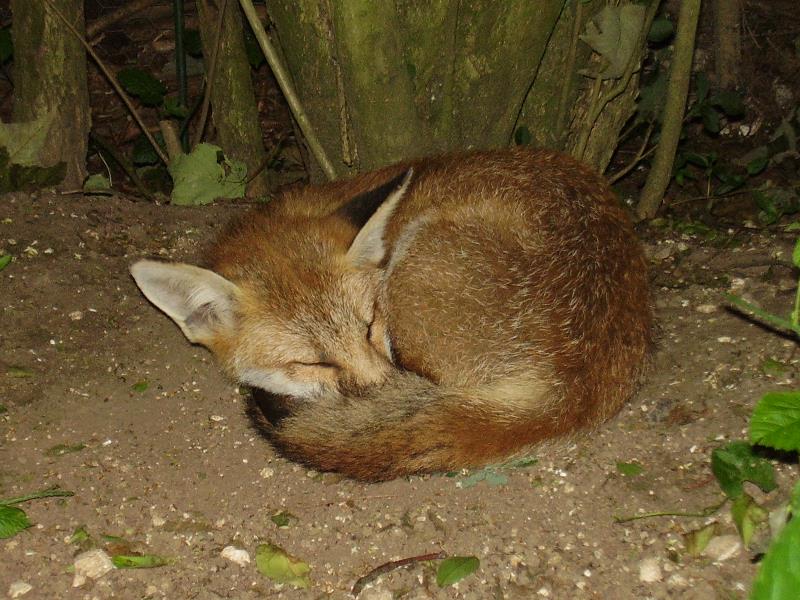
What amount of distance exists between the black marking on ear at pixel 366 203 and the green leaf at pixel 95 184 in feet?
8.13

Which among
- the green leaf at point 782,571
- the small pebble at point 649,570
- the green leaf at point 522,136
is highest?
the green leaf at point 782,571

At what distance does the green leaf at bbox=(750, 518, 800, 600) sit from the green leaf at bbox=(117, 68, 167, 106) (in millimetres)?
6134

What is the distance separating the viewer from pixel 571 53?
5.23m

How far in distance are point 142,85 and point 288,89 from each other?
1932mm

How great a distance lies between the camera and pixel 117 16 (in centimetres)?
682

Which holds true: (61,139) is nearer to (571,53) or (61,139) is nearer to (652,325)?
(571,53)

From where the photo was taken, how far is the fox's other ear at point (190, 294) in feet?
11.6

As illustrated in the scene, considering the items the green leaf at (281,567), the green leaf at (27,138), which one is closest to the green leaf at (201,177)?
the green leaf at (27,138)

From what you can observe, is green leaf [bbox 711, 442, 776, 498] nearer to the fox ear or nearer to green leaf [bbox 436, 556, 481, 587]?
green leaf [bbox 436, 556, 481, 587]

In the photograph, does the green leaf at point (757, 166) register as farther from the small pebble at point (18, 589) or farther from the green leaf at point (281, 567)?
the small pebble at point (18, 589)

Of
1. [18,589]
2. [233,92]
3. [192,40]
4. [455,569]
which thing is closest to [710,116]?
[233,92]

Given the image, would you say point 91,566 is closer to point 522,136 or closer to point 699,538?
point 699,538

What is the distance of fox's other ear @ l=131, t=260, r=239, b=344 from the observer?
3539 mm

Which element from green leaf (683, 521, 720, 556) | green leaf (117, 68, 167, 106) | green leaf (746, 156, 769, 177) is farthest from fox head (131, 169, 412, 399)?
green leaf (746, 156, 769, 177)
